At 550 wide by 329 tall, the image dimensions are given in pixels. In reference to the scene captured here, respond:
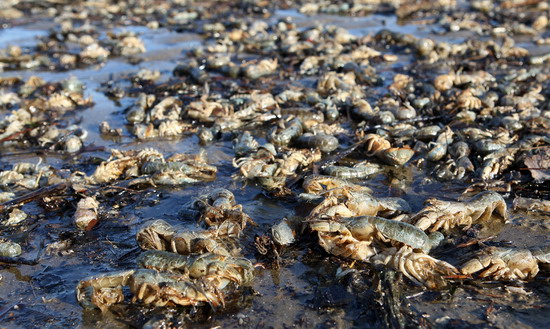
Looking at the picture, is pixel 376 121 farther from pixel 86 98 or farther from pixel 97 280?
pixel 86 98

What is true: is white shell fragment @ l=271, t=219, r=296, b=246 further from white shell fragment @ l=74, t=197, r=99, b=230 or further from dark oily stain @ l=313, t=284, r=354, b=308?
white shell fragment @ l=74, t=197, r=99, b=230

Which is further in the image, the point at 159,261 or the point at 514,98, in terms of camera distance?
the point at 514,98

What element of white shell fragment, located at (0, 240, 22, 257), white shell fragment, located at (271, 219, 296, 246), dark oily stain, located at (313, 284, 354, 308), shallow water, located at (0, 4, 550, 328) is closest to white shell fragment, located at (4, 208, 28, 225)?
shallow water, located at (0, 4, 550, 328)

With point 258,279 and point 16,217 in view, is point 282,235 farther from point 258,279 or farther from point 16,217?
point 16,217

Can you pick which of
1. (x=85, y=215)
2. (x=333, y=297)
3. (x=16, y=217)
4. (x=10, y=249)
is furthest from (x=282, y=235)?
(x=16, y=217)

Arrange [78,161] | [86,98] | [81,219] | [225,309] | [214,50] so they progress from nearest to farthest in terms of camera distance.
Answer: [225,309], [81,219], [78,161], [86,98], [214,50]

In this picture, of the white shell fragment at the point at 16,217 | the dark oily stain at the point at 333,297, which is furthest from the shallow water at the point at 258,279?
the white shell fragment at the point at 16,217

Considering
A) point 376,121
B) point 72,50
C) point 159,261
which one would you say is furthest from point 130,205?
point 72,50
